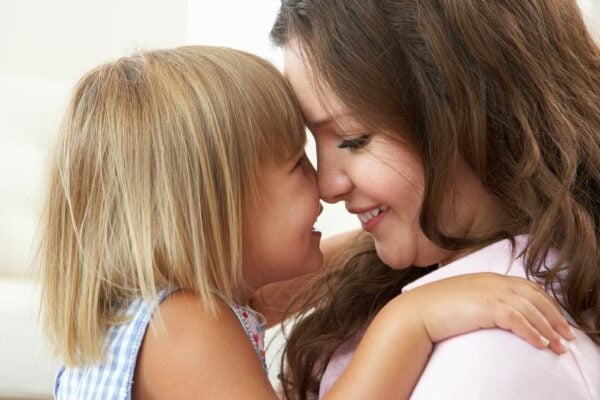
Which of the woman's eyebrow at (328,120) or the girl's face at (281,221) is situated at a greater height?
the woman's eyebrow at (328,120)

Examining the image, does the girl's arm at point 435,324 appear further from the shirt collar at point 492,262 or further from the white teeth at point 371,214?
the white teeth at point 371,214

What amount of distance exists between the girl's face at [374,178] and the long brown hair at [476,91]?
24mm

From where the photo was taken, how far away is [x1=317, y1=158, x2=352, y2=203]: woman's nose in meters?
1.28

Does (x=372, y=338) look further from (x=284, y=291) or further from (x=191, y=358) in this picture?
(x=284, y=291)

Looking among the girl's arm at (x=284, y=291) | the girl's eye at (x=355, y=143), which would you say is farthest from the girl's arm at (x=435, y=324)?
the girl's arm at (x=284, y=291)

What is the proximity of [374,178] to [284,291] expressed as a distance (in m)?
0.50

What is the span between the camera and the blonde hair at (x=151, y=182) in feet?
3.93


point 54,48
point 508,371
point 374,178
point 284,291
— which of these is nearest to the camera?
point 508,371

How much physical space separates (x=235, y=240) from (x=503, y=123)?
0.37 metres

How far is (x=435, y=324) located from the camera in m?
1.07

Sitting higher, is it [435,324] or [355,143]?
[355,143]

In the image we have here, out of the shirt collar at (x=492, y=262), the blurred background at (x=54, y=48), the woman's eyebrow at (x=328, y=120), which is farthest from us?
the blurred background at (x=54, y=48)

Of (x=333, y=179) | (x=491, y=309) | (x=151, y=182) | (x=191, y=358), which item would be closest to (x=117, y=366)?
(x=191, y=358)

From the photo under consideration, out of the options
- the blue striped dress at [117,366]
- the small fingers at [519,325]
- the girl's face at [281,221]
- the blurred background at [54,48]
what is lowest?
the blurred background at [54,48]
